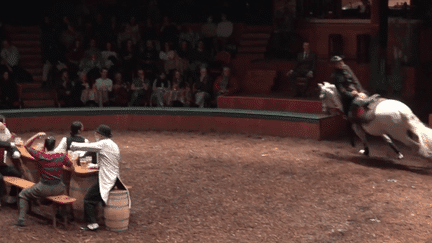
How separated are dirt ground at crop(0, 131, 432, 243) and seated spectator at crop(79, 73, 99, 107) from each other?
2621 mm

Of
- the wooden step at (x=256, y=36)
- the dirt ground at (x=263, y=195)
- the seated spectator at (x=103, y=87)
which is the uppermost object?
the wooden step at (x=256, y=36)

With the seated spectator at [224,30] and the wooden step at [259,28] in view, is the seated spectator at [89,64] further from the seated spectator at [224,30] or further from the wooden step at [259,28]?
the wooden step at [259,28]

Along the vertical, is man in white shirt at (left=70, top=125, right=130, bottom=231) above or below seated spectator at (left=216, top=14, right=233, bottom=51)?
below

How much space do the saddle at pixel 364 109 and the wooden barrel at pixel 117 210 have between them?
17.2 feet

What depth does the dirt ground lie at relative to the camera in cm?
822

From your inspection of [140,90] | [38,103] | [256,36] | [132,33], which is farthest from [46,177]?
[256,36]

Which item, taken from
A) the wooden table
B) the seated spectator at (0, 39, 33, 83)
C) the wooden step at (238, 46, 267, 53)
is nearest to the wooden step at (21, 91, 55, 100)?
the seated spectator at (0, 39, 33, 83)

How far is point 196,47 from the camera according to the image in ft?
59.7

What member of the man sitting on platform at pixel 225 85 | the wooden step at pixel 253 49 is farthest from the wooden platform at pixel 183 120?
the wooden step at pixel 253 49

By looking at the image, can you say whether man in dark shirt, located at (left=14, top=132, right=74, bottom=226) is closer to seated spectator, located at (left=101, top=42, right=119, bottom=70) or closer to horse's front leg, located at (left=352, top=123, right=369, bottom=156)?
horse's front leg, located at (left=352, top=123, right=369, bottom=156)

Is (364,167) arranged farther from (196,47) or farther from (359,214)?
(196,47)

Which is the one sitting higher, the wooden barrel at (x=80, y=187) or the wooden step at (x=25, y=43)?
the wooden step at (x=25, y=43)

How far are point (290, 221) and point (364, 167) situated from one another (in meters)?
3.40

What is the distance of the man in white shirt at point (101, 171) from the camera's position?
8234mm
